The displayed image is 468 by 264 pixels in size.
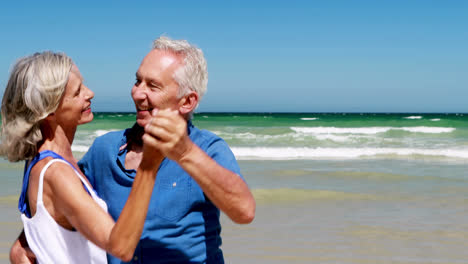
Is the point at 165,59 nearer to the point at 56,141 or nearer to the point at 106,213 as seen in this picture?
the point at 56,141

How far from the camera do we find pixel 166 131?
4.74 feet

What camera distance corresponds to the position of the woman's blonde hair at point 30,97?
2.00m

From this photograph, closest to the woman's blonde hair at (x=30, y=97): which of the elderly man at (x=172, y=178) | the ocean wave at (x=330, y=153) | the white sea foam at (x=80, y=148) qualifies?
the elderly man at (x=172, y=178)

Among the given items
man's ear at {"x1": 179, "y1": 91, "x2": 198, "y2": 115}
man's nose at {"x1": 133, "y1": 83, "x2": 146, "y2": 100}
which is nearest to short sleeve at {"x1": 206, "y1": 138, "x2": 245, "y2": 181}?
man's ear at {"x1": 179, "y1": 91, "x2": 198, "y2": 115}

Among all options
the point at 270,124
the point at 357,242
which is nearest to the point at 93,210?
the point at 357,242

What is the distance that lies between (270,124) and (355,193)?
1063 inches

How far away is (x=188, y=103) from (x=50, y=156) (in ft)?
1.93

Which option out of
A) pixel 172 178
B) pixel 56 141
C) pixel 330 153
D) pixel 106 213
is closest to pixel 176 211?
pixel 172 178

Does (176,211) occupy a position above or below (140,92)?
below

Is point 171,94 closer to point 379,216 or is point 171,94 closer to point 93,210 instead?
point 93,210

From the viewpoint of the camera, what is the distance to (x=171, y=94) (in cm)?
224

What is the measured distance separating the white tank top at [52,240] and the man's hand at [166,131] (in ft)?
1.97

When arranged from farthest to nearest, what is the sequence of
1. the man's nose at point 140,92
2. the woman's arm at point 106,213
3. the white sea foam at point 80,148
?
the white sea foam at point 80,148, the man's nose at point 140,92, the woman's arm at point 106,213

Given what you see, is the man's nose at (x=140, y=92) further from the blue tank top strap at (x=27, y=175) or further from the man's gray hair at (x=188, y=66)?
the blue tank top strap at (x=27, y=175)
